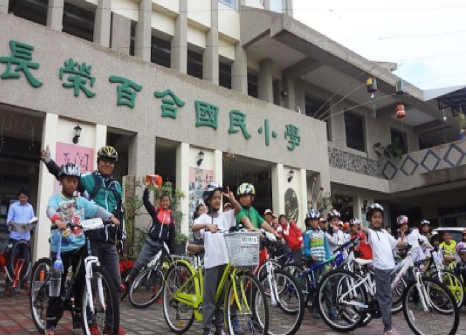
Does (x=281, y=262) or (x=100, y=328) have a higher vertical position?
(x=281, y=262)

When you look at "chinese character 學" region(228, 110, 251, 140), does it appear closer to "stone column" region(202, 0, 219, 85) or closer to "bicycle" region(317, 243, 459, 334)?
"stone column" region(202, 0, 219, 85)

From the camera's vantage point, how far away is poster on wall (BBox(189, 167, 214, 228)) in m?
10.5

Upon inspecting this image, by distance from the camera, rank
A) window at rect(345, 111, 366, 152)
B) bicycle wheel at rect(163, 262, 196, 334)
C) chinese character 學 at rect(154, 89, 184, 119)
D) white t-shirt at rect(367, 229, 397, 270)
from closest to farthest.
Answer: bicycle wheel at rect(163, 262, 196, 334), white t-shirt at rect(367, 229, 397, 270), chinese character 學 at rect(154, 89, 184, 119), window at rect(345, 111, 366, 152)

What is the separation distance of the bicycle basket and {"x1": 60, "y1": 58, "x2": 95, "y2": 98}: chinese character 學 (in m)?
6.29

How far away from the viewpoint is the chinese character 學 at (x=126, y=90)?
959 centimetres

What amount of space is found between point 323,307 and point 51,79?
22.8 feet

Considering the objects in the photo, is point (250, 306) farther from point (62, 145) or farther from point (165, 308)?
point (62, 145)

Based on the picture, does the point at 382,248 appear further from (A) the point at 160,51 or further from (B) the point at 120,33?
(A) the point at 160,51

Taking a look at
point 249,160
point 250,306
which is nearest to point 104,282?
point 250,306

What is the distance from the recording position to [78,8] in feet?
37.8

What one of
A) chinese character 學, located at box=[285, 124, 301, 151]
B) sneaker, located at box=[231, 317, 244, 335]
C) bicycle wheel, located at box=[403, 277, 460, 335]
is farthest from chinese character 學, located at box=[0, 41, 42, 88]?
bicycle wheel, located at box=[403, 277, 460, 335]

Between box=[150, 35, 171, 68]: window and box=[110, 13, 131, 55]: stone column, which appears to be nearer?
box=[110, 13, 131, 55]: stone column

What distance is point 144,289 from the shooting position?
21.9ft

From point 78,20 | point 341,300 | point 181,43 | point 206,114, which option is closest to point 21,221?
point 206,114
